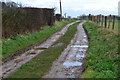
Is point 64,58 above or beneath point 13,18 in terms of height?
beneath

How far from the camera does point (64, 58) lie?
11039 millimetres

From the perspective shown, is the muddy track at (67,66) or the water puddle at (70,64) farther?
the water puddle at (70,64)

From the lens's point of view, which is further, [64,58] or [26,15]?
[26,15]

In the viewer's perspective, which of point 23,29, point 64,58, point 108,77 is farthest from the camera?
point 23,29

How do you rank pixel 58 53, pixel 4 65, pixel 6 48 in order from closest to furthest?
pixel 4 65 → pixel 58 53 → pixel 6 48

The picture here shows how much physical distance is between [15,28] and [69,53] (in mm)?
6902

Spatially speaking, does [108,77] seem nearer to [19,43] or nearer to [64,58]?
[64,58]

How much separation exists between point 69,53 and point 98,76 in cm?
500

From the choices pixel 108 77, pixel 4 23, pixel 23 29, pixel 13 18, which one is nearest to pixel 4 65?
pixel 108 77

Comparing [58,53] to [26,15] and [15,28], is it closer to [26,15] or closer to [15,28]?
[15,28]

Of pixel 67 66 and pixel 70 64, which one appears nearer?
pixel 67 66

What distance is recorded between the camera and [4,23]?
1579 centimetres

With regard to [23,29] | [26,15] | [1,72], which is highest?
[26,15]

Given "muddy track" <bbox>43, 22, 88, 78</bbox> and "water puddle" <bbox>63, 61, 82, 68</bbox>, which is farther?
"water puddle" <bbox>63, 61, 82, 68</bbox>
